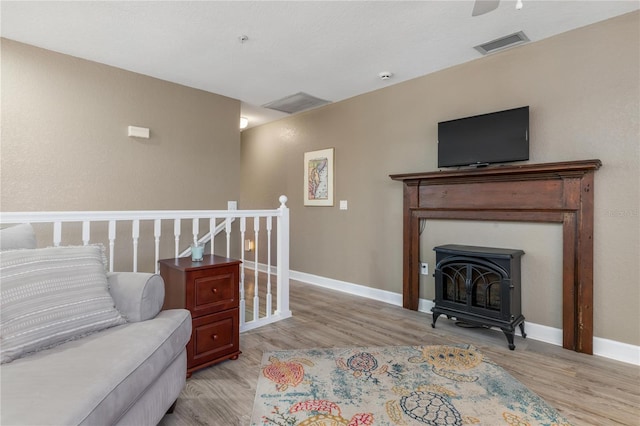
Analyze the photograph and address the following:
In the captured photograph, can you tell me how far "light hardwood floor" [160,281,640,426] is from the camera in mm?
1809

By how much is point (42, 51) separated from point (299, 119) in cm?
303

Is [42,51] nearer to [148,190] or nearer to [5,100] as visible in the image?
[5,100]

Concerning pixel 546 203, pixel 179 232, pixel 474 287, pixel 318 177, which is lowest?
pixel 474 287

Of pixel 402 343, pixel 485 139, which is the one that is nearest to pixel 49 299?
pixel 402 343

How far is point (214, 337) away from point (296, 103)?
331cm

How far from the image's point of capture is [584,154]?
103 inches

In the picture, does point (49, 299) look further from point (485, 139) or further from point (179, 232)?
point (485, 139)

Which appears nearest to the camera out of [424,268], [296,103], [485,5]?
[485,5]

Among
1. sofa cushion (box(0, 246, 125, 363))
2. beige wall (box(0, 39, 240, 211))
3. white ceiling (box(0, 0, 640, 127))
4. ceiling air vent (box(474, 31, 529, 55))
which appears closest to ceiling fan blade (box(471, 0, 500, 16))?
white ceiling (box(0, 0, 640, 127))

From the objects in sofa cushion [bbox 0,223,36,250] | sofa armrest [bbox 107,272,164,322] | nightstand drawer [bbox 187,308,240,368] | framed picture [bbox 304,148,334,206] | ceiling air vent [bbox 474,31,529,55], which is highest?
ceiling air vent [bbox 474,31,529,55]

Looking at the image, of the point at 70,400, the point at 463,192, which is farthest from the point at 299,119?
the point at 70,400

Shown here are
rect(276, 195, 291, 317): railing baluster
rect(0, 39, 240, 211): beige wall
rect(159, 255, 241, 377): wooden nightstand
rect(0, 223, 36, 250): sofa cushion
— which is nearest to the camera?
rect(0, 223, 36, 250): sofa cushion

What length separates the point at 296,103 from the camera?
4551 mm

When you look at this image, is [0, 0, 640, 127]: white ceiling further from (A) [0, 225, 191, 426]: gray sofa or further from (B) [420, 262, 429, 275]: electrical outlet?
(B) [420, 262, 429, 275]: electrical outlet
